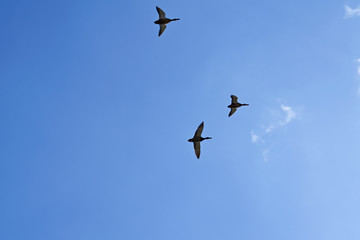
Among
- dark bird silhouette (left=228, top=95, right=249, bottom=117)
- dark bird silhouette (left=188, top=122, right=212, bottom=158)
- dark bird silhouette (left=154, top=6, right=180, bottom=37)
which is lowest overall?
dark bird silhouette (left=188, top=122, right=212, bottom=158)

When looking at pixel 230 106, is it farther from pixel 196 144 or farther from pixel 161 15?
pixel 161 15

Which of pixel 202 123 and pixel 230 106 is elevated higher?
pixel 230 106

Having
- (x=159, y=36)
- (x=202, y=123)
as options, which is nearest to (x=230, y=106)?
(x=202, y=123)

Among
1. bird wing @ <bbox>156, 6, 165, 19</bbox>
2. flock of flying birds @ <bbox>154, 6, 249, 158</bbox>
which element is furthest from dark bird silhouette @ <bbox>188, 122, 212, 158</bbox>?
bird wing @ <bbox>156, 6, 165, 19</bbox>

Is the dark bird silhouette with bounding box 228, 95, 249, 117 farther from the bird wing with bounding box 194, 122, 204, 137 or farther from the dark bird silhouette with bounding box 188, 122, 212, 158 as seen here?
the dark bird silhouette with bounding box 188, 122, 212, 158

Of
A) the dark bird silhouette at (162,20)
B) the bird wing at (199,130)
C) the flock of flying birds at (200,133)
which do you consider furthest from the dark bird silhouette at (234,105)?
the dark bird silhouette at (162,20)

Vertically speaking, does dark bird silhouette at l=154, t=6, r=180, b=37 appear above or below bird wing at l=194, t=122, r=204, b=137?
above

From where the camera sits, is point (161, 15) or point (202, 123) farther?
point (161, 15)

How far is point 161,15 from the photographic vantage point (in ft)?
180

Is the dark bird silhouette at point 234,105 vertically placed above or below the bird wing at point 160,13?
below

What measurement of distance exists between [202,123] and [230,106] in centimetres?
661

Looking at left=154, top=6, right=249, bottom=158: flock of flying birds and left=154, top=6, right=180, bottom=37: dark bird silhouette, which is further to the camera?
left=154, top=6, right=180, bottom=37: dark bird silhouette

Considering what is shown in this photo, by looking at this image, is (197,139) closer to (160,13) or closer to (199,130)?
(199,130)

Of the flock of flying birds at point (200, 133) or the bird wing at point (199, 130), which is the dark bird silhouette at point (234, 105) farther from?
the bird wing at point (199, 130)
